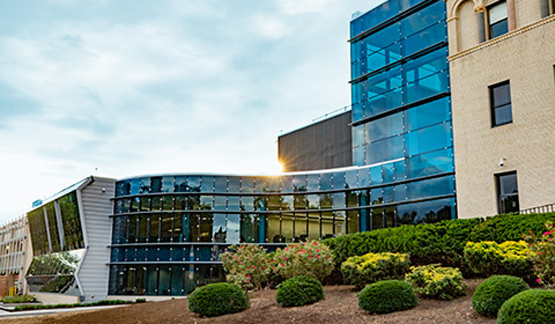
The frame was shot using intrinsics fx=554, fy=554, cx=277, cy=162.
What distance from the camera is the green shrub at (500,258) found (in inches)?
552

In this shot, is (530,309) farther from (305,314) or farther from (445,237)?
(445,237)

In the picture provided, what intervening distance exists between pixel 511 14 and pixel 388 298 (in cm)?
1434

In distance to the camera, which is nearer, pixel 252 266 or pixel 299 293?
pixel 299 293

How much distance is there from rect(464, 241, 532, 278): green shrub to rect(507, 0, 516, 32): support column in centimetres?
1103

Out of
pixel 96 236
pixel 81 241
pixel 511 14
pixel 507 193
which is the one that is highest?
pixel 511 14

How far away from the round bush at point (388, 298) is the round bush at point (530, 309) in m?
3.45

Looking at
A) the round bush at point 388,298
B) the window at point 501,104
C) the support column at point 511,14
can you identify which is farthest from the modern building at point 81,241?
the round bush at point 388,298

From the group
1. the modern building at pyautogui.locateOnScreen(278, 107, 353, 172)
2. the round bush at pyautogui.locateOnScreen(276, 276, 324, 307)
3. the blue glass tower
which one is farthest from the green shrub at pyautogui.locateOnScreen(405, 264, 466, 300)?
the modern building at pyautogui.locateOnScreen(278, 107, 353, 172)

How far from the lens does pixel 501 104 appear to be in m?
22.4

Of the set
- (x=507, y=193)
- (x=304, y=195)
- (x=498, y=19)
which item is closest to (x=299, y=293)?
(x=507, y=193)

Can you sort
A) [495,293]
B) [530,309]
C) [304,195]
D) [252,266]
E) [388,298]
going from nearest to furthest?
1. [530,309]
2. [495,293]
3. [388,298]
4. [252,266]
5. [304,195]

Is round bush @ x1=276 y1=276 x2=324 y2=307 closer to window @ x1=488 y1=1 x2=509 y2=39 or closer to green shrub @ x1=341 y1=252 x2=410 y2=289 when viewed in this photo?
green shrub @ x1=341 y1=252 x2=410 y2=289

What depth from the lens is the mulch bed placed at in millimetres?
12797

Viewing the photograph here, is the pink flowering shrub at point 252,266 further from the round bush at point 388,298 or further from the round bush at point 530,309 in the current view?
the round bush at point 530,309
